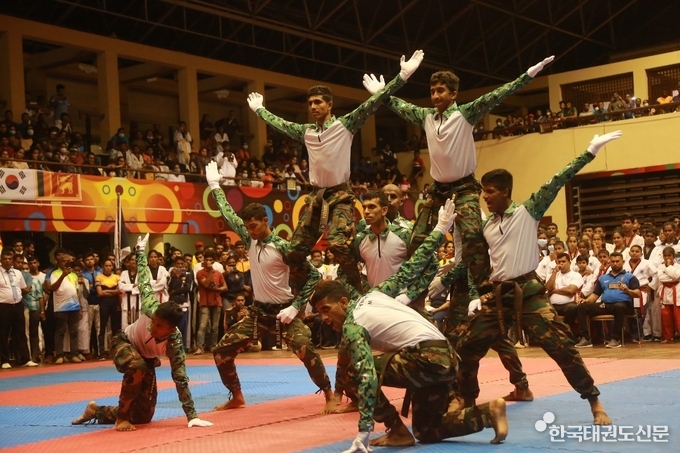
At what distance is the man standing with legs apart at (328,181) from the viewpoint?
730 centimetres

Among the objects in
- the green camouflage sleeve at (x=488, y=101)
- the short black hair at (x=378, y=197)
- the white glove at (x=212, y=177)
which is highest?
the green camouflage sleeve at (x=488, y=101)

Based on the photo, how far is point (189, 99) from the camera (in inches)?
904

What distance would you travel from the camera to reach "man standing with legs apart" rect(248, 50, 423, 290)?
7.30 m

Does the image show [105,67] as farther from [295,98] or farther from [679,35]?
[679,35]

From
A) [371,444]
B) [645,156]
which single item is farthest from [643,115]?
[371,444]

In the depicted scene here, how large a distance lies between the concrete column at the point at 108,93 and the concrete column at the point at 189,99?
83.3 inches

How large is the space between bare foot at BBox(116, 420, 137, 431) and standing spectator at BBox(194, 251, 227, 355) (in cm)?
830

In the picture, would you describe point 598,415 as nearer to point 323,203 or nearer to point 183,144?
point 323,203

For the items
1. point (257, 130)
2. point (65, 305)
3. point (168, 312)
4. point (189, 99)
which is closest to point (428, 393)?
point (168, 312)

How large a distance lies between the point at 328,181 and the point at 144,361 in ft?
7.23

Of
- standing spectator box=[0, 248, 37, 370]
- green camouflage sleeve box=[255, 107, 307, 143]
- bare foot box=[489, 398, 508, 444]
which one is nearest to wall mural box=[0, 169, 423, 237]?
standing spectator box=[0, 248, 37, 370]

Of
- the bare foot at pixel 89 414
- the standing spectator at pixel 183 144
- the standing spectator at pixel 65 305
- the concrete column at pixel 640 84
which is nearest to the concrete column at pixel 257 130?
the standing spectator at pixel 183 144

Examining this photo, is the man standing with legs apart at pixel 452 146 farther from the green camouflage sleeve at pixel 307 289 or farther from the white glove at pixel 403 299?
the green camouflage sleeve at pixel 307 289

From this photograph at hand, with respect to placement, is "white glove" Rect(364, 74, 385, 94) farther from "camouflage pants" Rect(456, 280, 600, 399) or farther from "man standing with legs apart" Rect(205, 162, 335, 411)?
"camouflage pants" Rect(456, 280, 600, 399)
